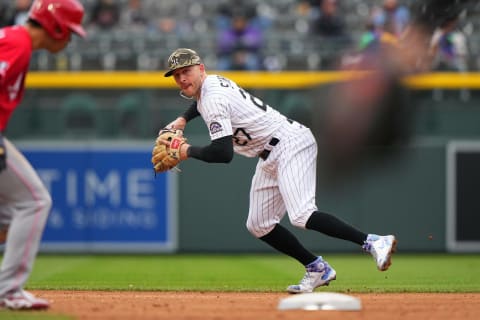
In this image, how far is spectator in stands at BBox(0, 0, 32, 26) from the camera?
47.1 ft

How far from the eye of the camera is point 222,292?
8.06 m

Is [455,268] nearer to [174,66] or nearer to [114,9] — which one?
[174,66]

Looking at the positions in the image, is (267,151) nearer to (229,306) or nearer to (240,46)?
(229,306)

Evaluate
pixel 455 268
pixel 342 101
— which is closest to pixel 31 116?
pixel 342 101

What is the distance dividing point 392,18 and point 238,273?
596 centimetres

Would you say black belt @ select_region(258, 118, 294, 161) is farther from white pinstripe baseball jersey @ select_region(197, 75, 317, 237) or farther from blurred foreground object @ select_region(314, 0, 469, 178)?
blurred foreground object @ select_region(314, 0, 469, 178)

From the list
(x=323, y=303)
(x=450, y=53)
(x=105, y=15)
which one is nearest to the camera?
(x=323, y=303)

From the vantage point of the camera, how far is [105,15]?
15312 millimetres

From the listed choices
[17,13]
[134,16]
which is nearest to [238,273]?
[17,13]

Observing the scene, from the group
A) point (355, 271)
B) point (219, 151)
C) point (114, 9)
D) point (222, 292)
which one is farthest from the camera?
point (114, 9)

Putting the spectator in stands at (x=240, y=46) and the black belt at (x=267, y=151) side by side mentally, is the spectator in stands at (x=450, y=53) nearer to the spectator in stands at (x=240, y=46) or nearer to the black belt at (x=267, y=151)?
the spectator in stands at (x=240, y=46)

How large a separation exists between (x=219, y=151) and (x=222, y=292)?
1564mm

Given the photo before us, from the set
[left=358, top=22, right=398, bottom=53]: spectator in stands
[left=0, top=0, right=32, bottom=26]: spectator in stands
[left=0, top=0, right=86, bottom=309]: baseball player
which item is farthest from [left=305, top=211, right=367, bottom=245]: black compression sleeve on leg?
[left=0, top=0, right=32, bottom=26]: spectator in stands

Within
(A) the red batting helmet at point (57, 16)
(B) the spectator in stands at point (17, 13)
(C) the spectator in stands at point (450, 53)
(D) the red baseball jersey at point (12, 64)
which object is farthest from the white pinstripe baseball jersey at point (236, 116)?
(B) the spectator in stands at point (17, 13)
